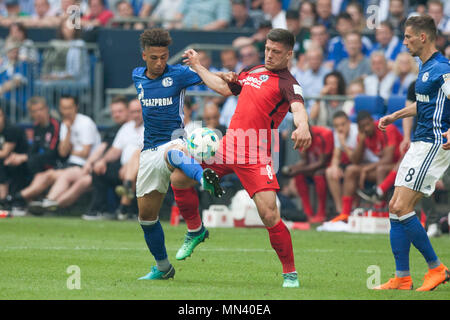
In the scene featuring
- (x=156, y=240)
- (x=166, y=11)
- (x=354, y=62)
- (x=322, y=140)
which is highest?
(x=166, y=11)

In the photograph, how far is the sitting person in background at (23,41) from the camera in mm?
18266

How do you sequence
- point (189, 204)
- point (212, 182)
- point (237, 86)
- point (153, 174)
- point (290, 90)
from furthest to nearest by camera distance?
1. point (189, 204)
2. point (237, 86)
3. point (153, 174)
4. point (290, 90)
5. point (212, 182)

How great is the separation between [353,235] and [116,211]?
463 cm

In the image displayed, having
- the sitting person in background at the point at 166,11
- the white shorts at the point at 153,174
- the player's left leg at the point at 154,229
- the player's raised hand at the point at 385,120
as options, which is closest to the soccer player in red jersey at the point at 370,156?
the player's raised hand at the point at 385,120

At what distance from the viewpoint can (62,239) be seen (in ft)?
39.2

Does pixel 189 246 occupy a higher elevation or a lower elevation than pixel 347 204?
higher

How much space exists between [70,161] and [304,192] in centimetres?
430

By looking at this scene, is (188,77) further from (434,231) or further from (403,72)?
(403,72)

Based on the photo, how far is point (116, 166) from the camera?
52.4 feet

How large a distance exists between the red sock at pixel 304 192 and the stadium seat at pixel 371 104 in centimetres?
154

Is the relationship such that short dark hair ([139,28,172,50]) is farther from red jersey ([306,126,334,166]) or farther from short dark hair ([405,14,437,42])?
red jersey ([306,126,334,166])

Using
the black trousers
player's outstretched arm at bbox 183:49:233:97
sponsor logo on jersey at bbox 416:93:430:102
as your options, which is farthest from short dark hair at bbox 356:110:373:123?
player's outstretched arm at bbox 183:49:233:97

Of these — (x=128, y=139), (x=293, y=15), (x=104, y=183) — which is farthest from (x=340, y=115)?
(x=104, y=183)

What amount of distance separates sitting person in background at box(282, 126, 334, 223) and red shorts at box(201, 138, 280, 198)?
7304mm
